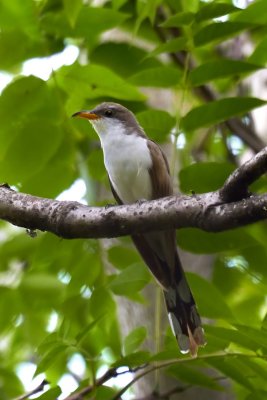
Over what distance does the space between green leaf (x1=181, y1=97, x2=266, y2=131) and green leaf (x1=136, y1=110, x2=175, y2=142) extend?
4.3 inches

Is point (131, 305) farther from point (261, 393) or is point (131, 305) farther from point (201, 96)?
point (201, 96)

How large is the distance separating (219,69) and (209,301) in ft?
4.08

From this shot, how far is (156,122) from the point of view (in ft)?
12.8

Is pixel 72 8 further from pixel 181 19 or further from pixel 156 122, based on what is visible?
pixel 156 122

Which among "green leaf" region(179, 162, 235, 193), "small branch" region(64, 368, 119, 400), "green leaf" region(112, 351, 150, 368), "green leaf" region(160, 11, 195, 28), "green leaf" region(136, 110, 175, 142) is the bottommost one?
"small branch" region(64, 368, 119, 400)

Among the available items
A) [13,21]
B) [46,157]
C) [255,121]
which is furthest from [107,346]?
[255,121]

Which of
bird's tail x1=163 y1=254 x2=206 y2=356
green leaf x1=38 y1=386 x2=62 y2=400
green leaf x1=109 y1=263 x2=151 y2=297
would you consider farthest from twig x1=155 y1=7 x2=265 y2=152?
green leaf x1=38 y1=386 x2=62 y2=400

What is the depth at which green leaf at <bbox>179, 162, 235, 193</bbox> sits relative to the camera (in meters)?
3.60

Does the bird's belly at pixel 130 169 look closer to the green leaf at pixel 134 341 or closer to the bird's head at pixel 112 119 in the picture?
the bird's head at pixel 112 119

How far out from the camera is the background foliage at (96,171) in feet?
11.7

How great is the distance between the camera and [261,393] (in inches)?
126

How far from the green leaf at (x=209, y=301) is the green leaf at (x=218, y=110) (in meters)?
0.85

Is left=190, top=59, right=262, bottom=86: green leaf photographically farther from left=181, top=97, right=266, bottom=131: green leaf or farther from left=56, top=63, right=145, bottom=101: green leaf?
left=56, top=63, right=145, bottom=101: green leaf

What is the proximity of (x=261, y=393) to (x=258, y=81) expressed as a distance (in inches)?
120
